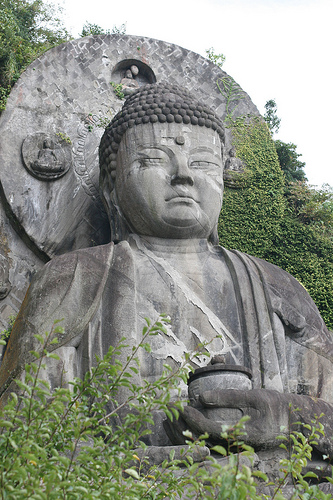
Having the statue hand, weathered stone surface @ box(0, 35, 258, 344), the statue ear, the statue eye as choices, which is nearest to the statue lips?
the statue eye

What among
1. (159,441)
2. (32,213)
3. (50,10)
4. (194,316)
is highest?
(50,10)

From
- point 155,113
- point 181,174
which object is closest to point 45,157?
point 155,113

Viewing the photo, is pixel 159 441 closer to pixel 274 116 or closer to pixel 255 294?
pixel 255 294

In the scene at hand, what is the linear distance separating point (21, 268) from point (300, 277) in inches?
122

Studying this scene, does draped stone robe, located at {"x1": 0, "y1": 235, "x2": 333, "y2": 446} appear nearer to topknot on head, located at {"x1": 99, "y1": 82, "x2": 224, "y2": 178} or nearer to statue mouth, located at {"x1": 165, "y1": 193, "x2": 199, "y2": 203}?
statue mouth, located at {"x1": 165, "y1": 193, "x2": 199, "y2": 203}

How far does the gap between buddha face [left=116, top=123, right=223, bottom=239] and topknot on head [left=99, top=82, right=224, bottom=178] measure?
67 millimetres

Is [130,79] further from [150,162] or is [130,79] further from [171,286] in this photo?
[171,286]

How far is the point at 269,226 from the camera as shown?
27.3 feet

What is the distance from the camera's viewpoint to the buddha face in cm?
643

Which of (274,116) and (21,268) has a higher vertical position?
(274,116)

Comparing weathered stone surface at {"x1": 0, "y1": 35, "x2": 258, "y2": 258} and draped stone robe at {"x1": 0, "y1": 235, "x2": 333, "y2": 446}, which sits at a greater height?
weathered stone surface at {"x1": 0, "y1": 35, "x2": 258, "y2": 258}

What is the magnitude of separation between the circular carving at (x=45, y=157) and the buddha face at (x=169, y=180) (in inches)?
45.1

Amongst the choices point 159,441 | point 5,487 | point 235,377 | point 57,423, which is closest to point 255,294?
point 235,377

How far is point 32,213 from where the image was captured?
7.55 meters
